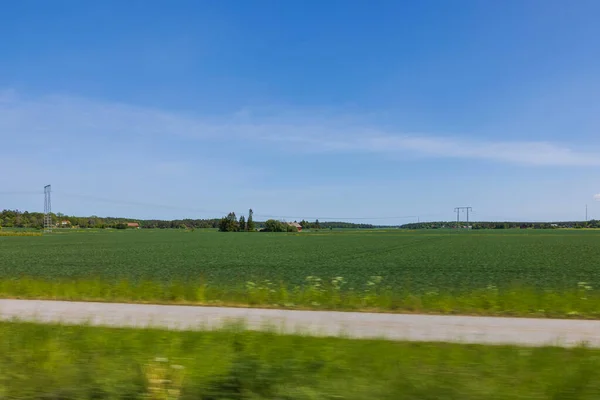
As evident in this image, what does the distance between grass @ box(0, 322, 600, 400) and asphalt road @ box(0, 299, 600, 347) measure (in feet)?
3.04

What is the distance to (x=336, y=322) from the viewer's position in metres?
10.1

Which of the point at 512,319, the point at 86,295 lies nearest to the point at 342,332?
the point at 512,319

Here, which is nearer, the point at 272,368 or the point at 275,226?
the point at 272,368

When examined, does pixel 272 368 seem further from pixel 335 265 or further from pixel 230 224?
pixel 230 224

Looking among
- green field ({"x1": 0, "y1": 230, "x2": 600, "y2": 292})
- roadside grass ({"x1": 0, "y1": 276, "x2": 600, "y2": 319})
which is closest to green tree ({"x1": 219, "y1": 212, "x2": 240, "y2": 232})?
green field ({"x1": 0, "y1": 230, "x2": 600, "y2": 292})

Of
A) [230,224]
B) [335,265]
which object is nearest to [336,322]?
[335,265]

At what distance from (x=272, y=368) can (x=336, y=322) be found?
200 inches

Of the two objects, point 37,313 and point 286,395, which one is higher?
point 286,395

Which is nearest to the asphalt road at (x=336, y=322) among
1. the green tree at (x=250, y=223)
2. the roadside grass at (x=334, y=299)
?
the roadside grass at (x=334, y=299)

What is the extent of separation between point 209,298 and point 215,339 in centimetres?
→ 617

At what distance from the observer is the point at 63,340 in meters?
7.79

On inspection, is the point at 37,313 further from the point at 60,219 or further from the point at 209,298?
the point at 60,219

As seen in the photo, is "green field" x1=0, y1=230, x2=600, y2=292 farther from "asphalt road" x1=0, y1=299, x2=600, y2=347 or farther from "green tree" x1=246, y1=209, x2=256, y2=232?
"green tree" x1=246, y1=209, x2=256, y2=232

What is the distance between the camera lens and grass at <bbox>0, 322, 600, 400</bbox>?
15.6ft
